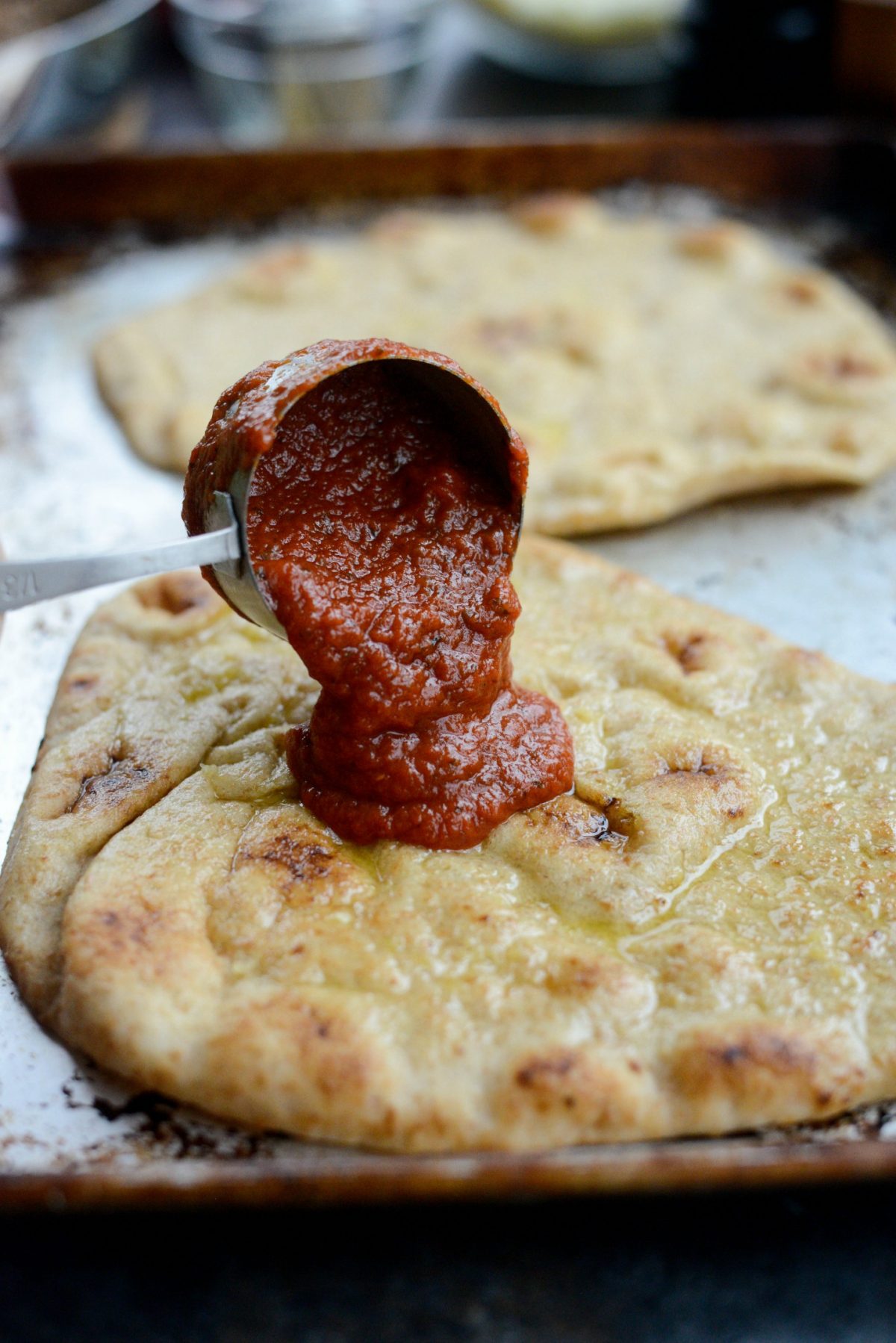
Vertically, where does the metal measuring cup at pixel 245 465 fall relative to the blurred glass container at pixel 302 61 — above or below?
above

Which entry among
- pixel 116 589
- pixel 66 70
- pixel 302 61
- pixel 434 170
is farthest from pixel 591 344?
pixel 66 70

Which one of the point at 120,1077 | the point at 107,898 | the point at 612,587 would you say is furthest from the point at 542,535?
the point at 120,1077

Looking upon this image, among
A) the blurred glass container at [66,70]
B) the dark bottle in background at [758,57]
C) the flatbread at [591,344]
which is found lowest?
the flatbread at [591,344]

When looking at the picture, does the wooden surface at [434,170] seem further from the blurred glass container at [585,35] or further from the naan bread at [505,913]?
the naan bread at [505,913]

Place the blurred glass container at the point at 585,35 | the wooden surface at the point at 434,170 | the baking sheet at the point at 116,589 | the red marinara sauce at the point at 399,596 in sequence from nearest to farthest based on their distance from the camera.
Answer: the baking sheet at the point at 116,589 → the red marinara sauce at the point at 399,596 → the wooden surface at the point at 434,170 → the blurred glass container at the point at 585,35

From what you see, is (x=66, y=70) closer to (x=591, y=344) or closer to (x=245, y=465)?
(x=591, y=344)

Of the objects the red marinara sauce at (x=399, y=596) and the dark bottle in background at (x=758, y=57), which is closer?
the red marinara sauce at (x=399, y=596)

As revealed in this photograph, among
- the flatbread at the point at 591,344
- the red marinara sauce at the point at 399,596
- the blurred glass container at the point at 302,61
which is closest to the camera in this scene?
the red marinara sauce at the point at 399,596

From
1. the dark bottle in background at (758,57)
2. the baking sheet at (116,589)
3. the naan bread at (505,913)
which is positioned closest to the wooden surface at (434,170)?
the baking sheet at (116,589)

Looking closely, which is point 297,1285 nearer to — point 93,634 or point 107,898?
point 107,898
